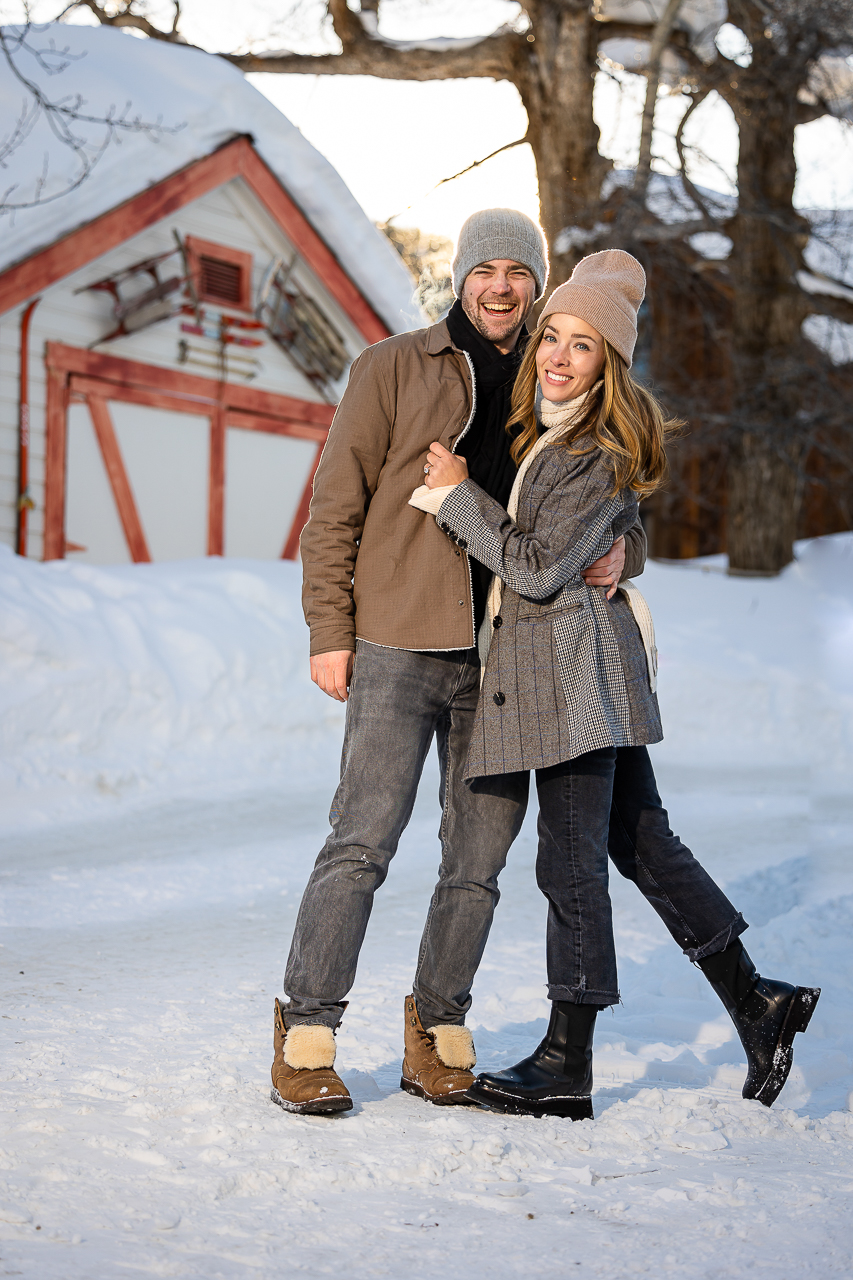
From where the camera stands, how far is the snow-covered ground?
1.86 metres

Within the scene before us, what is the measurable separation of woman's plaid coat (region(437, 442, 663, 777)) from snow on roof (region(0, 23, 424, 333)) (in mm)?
6150

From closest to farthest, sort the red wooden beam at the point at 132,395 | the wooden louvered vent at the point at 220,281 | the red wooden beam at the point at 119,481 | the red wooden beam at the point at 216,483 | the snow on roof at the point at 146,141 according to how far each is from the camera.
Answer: the snow on roof at the point at 146,141 < the red wooden beam at the point at 132,395 < the red wooden beam at the point at 119,481 < the wooden louvered vent at the point at 220,281 < the red wooden beam at the point at 216,483

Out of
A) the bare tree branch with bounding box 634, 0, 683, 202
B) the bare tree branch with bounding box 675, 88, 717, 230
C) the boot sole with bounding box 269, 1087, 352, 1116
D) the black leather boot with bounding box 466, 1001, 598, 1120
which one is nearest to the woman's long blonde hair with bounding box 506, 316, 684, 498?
the black leather boot with bounding box 466, 1001, 598, 1120

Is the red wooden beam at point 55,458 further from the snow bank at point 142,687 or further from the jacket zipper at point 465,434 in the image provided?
the jacket zipper at point 465,434

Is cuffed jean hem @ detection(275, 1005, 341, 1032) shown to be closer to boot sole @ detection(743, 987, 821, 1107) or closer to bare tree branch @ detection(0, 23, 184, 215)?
boot sole @ detection(743, 987, 821, 1107)

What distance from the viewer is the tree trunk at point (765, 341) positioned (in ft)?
43.5

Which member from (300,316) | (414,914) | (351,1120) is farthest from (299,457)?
(351,1120)

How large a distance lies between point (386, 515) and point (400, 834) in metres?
0.68

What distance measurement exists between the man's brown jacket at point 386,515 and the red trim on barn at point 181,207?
7323 mm

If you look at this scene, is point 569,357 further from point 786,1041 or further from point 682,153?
point 682,153

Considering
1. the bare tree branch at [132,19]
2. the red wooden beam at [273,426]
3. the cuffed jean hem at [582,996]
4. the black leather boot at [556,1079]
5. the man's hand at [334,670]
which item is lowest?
the black leather boot at [556,1079]

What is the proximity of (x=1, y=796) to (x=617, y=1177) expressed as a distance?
14.8 ft

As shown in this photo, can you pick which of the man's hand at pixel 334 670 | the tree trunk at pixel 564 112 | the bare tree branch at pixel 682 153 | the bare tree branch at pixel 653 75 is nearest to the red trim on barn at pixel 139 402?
the tree trunk at pixel 564 112

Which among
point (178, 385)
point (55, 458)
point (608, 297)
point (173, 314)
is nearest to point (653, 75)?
point (173, 314)
